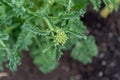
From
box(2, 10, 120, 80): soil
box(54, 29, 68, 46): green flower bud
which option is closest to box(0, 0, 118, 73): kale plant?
box(54, 29, 68, 46): green flower bud

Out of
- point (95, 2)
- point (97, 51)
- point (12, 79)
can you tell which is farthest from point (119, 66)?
point (95, 2)

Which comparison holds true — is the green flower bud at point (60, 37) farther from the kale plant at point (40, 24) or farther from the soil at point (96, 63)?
the soil at point (96, 63)

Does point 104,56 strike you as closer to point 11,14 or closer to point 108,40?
point 108,40

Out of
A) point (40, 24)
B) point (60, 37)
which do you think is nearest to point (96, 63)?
point (40, 24)

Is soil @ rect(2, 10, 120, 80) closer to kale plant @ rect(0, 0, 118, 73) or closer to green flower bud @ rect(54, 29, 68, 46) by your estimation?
kale plant @ rect(0, 0, 118, 73)

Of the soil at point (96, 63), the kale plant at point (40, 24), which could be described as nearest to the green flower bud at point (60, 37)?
the kale plant at point (40, 24)

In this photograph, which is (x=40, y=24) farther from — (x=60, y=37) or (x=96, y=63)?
(x=96, y=63)
